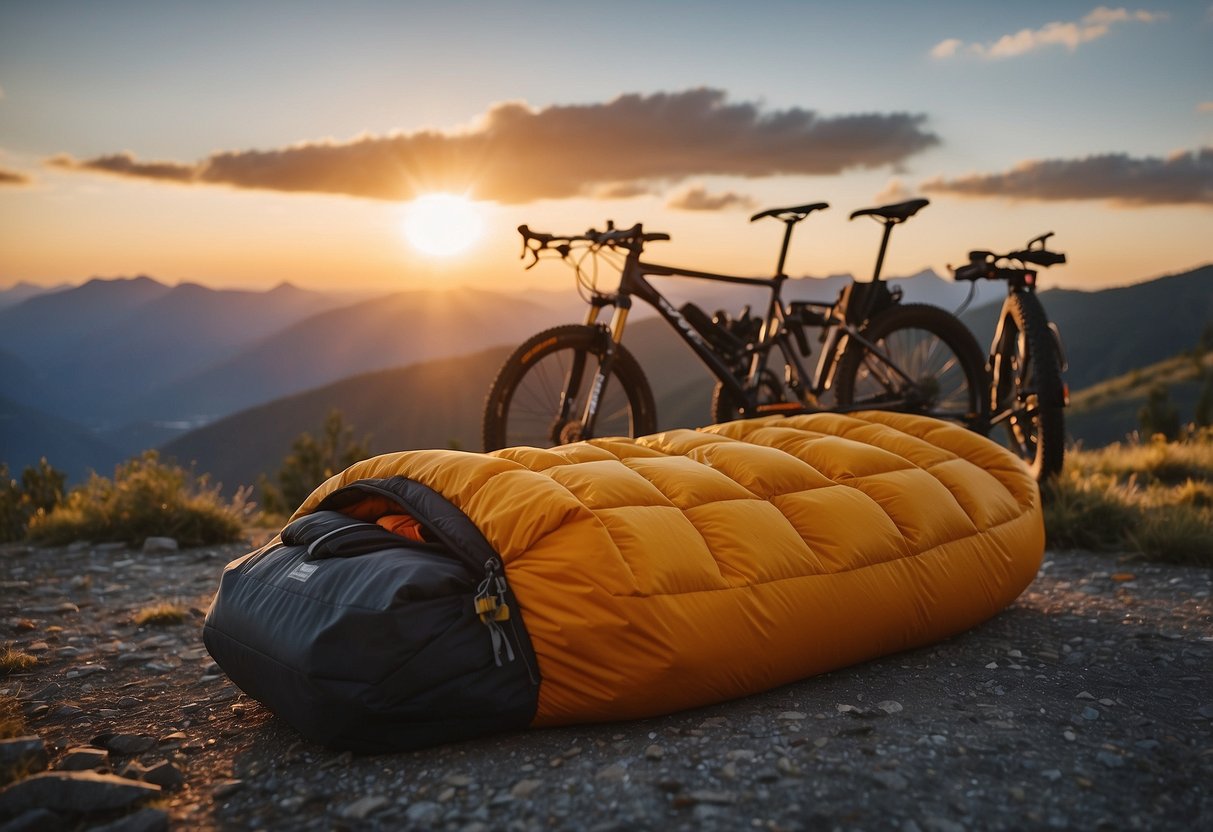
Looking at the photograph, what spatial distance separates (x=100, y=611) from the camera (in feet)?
17.9

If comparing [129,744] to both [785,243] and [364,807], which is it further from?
[785,243]

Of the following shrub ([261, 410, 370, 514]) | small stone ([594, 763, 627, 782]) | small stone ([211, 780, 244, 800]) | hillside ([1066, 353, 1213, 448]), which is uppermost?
small stone ([594, 763, 627, 782])

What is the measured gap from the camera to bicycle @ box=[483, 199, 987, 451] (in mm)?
6309

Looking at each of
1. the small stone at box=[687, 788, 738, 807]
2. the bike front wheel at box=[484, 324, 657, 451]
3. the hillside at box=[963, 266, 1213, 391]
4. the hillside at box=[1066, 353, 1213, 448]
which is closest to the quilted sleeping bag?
the small stone at box=[687, 788, 738, 807]

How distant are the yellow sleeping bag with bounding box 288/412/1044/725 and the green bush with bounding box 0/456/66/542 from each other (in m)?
6.79

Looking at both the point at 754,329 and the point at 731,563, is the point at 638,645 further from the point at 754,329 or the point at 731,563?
the point at 754,329

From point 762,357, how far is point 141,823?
5328 mm

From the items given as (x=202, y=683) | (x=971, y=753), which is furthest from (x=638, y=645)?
(x=202, y=683)

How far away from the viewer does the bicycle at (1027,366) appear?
21.0 feet

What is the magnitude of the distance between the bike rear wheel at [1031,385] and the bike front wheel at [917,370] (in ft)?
0.62

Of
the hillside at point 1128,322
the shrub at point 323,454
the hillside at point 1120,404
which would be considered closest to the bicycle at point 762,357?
the shrub at point 323,454

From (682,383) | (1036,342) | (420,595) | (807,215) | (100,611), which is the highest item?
(807,215)

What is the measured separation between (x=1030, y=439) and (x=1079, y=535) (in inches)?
30.5

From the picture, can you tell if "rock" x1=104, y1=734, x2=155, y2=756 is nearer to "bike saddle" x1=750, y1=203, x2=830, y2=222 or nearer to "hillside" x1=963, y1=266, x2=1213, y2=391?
"bike saddle" x1=750, y1=203, x2=830, y2=222
